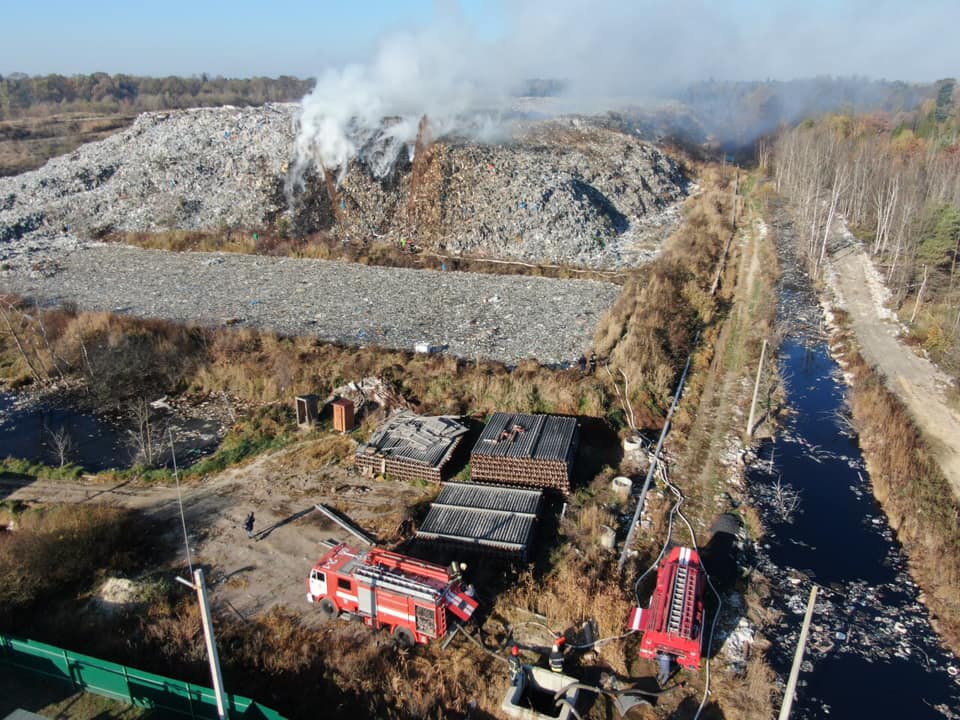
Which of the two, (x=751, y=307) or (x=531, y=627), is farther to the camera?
(x=751, y=307)

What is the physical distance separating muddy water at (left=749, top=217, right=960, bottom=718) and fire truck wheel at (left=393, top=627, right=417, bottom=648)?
4.35 meters

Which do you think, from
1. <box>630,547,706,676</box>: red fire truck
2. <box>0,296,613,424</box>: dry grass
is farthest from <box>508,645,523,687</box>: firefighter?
<box>0,296,613,424</box>: dry grass

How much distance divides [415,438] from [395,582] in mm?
4062

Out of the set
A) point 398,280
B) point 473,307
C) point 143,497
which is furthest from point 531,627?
point 398,280

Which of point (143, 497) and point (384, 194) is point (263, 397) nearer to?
point (143, 497)

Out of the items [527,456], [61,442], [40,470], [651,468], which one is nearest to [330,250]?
[61,442]

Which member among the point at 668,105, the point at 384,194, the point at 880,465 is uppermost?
the point at 668,105

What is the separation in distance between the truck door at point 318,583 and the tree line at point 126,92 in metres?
60.3

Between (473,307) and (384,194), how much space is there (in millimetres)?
9216

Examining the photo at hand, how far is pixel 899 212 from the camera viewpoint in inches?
900

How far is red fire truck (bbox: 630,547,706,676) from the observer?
730cm

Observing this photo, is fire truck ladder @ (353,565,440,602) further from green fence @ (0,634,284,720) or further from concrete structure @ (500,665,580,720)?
green fence @ (0,634,284,720)

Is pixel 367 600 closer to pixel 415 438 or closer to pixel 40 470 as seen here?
pixel 415 438

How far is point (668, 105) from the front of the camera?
54.8 m
